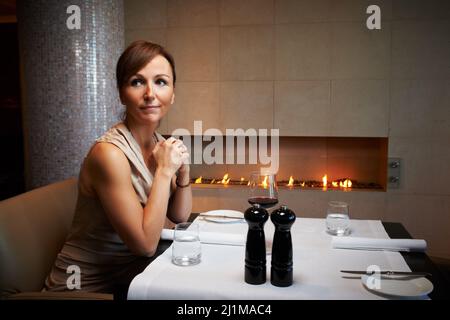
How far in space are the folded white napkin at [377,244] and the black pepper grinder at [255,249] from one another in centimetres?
37

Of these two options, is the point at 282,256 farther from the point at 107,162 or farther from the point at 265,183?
the point at 107,162

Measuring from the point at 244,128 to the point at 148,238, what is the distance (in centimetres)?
240

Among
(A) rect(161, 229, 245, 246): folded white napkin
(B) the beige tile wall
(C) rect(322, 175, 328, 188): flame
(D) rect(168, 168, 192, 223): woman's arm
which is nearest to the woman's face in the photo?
→ (D) rect(168, 168, 192, 223): woman's arm

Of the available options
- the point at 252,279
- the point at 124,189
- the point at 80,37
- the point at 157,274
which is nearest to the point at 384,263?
the point at 252,279

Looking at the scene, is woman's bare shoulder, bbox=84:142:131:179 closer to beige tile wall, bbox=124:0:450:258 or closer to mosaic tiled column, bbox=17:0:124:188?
mosaic tiled column, bbox=17:0:124:188

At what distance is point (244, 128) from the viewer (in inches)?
141

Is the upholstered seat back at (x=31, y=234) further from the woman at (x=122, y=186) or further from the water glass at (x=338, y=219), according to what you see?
the water glass at (x=338, y=219)

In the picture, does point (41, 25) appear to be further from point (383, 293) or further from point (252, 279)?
point (383, 293)

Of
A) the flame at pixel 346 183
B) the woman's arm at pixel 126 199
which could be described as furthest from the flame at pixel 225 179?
the woman's arm at pixel 126 199

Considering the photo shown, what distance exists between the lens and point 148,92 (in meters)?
1.43

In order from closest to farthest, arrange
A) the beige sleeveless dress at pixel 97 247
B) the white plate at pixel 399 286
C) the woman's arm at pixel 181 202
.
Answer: the white plate at pixel 399 286, the beige sleeveless dress at pixel 97 247, the woman's arm at pixel 181 202

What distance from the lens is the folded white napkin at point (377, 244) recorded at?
4.33 ft

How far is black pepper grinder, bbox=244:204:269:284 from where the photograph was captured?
1065mm

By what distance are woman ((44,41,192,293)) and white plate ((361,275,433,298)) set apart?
644 millimetres
